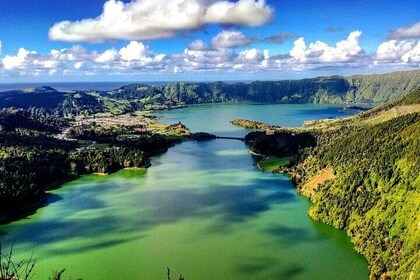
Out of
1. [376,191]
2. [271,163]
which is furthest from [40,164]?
[376,191]

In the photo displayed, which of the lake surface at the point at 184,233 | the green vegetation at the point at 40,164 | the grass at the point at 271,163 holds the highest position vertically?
the green vegetation at the point at 40,164

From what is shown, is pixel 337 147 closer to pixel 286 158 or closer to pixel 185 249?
pixel 286 158

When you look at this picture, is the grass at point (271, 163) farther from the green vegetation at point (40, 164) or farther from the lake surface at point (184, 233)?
the green vegetation at point (40, 164)

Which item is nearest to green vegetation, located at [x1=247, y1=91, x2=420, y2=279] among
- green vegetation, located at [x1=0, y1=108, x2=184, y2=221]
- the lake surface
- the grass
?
the lake surface

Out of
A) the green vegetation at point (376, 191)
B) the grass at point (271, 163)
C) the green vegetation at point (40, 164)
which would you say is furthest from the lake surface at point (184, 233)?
the grass at point (271, 163)

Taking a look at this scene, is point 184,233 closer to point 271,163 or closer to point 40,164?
point 40,164
